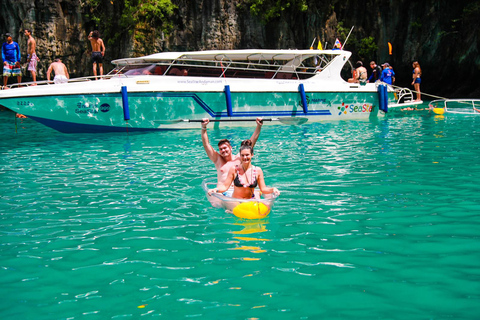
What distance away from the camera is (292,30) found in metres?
28.9

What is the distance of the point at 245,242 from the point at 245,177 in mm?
1454

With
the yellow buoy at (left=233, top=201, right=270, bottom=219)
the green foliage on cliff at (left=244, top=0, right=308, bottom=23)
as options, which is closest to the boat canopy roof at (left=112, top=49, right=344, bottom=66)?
the yellow buoy at (left=233, top=201, right=270, bottom=219)

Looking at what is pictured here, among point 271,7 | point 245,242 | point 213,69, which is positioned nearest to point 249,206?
point 245,242

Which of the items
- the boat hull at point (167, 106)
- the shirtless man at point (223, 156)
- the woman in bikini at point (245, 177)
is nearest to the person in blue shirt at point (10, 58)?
the boat hull at point (167, 106)

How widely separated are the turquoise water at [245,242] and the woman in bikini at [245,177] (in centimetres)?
43

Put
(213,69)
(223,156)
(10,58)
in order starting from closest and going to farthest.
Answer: (223,156), (213,69), (10,58)

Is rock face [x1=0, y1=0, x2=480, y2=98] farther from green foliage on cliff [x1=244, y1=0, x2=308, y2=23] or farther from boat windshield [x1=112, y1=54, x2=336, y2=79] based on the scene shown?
boat windshield [x1=112, y1=54, x2=336, y2=79]

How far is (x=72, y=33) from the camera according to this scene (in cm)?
2727

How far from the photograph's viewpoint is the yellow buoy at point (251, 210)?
5.80m

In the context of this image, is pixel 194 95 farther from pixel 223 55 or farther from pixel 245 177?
pixel 245 177

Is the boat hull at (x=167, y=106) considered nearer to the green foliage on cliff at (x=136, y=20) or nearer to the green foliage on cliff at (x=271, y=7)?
the green foliage on cliff at (x=271, y=7)

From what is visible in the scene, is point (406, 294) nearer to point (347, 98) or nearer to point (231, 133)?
point (231, 133)

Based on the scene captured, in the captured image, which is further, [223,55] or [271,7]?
[271,7]

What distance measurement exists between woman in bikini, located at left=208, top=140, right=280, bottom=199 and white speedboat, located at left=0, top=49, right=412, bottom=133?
6.30 meters
